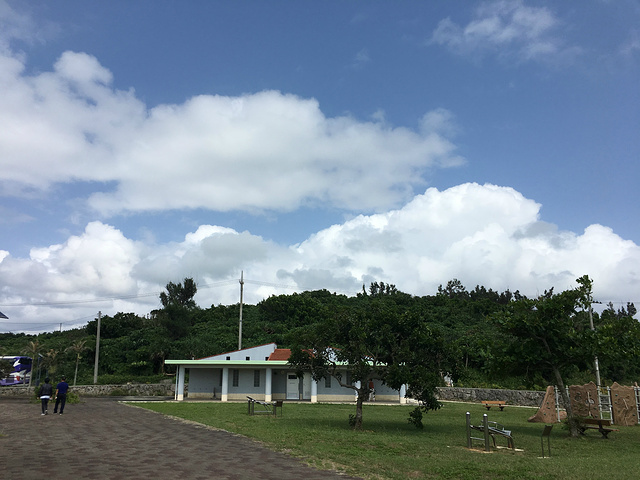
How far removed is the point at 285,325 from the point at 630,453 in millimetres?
48613

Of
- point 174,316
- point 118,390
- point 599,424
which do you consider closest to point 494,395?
point 599,424

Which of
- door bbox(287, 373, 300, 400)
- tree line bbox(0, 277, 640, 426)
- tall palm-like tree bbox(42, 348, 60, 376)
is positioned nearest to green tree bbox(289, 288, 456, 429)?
tree line bbox(0, 277, 640, 426)

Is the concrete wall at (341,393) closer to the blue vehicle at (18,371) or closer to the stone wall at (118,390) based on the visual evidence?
the stone wall at (118,390)

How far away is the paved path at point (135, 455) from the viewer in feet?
29.9

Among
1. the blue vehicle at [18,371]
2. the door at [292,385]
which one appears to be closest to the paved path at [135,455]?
the door at [292,385]

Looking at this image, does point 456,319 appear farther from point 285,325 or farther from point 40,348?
point 40,348

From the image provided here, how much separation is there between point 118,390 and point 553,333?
36.8 metres

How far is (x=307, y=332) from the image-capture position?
62.6 feet

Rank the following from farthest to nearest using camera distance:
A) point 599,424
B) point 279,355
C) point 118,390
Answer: point 118,390, point 279,355, point 599,424

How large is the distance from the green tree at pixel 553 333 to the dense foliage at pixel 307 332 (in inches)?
9.0

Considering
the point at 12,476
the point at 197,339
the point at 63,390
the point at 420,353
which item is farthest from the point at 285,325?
the point at 12,476

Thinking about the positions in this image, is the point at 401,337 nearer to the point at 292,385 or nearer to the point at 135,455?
the point at 135,455

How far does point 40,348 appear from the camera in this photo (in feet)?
173

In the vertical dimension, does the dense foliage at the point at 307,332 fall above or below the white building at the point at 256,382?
above
